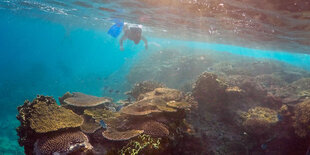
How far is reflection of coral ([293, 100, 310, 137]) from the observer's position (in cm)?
713

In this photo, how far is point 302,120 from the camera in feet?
24.1

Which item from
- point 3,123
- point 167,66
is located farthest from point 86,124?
point 167,66

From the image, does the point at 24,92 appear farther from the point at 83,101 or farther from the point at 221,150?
the point at 221,150

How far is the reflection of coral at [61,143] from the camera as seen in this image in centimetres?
436

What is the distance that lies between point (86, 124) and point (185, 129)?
3.79 meters

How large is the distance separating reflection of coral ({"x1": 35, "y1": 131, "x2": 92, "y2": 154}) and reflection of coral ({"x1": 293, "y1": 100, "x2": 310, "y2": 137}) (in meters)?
8.43

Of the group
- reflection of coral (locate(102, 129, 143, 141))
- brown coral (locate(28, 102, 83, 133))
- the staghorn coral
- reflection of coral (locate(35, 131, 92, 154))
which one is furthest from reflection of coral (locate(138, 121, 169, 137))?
brown coral (locate(28, 102, 83, 133))

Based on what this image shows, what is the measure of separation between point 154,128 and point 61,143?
263cm

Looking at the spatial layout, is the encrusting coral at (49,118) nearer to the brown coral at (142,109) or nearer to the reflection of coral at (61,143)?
the reflection of coral at (61,143)

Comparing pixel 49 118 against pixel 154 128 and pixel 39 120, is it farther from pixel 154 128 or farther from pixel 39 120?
pixel 154 128

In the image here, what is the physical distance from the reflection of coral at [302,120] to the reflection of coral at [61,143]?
8429 millimetres

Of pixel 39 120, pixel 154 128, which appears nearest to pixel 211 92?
pixel 154 128

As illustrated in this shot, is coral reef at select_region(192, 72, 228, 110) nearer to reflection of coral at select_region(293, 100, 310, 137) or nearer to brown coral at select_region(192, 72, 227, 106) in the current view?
brown coral at select_region(192, 72, 227, 106)

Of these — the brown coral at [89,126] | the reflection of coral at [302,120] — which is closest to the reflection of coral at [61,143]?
the brown coral at [89,126]
